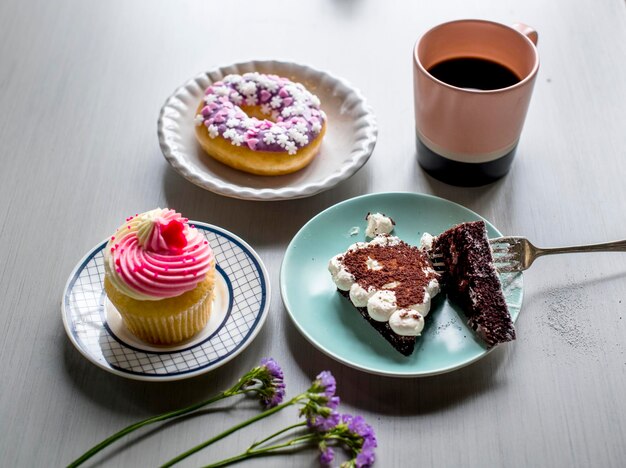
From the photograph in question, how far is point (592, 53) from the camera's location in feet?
5.66

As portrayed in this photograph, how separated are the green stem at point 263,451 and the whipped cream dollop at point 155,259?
25cm

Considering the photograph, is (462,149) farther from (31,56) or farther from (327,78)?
(31,56)

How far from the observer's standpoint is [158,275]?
3.53 ft

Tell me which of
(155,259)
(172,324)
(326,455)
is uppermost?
(155,259)

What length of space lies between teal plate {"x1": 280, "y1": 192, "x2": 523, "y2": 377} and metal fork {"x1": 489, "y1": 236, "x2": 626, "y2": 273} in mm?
23

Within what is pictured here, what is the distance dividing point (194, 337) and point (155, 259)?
0.51ft

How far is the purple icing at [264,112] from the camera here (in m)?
1.41

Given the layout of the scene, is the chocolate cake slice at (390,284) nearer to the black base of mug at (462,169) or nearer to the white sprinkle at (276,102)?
the black base of mug at (462,169)

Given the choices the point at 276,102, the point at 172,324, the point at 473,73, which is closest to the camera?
the point at 172,324

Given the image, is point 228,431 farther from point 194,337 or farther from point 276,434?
point 194,337

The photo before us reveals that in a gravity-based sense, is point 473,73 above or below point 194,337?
above

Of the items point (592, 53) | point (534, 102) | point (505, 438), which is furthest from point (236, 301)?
point (592, 53)

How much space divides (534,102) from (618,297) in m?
0.55

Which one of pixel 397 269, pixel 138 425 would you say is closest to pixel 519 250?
pixel 397 269
